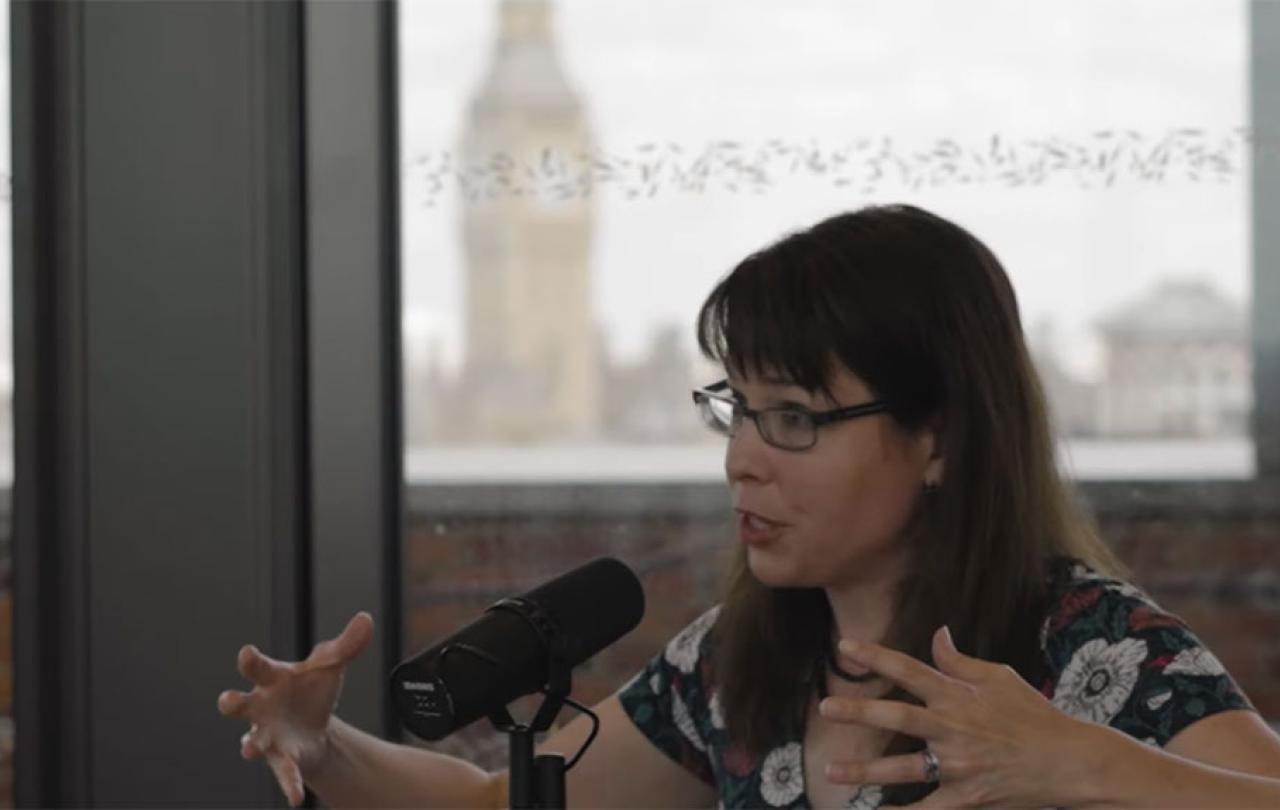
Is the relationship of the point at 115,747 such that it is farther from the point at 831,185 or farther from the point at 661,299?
the point at 831,185

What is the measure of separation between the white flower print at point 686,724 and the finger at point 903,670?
624 mm

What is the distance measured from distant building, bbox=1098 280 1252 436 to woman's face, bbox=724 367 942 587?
1.15ft

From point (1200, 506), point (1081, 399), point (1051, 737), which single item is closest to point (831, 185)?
point (1081, 399)

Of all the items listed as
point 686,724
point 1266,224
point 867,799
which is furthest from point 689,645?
point 1266,224

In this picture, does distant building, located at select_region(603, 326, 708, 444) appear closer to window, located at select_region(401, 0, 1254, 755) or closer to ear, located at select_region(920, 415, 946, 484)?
window, located at select_region(401, 0, 1254, 755)

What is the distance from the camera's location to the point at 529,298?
2.17 m

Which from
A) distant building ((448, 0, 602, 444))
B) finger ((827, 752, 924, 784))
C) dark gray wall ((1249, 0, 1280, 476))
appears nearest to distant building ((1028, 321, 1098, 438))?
dark gray wall ((1249, 0, 1280, 476))

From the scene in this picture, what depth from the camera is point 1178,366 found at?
2041 millimetres

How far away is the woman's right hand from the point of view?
1788mm

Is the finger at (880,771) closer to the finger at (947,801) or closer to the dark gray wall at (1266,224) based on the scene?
the finger at (947,801)

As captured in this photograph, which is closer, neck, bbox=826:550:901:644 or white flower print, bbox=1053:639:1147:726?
white flower print, bbox=1053:639:1147:726

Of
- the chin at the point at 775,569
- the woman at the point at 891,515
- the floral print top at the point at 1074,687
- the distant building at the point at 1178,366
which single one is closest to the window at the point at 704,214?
the distant building at the point at 1178,366

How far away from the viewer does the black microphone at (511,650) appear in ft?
4.80

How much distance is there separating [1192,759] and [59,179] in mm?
1487
